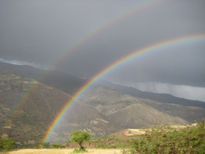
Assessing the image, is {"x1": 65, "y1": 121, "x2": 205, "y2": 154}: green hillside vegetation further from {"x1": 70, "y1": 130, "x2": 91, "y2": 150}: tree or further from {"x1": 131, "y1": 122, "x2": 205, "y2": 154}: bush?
{"x1": 70, "y1": 130, "x2": 91, "y2": 150}: tree

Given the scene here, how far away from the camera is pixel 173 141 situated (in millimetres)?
8391

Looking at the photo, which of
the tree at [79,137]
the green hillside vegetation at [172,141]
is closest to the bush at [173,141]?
the green hillside vegetation at [172,141]

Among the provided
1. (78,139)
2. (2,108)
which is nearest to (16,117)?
(2,108)

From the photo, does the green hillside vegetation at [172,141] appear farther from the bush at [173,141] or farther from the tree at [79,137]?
the tree at [79,137]

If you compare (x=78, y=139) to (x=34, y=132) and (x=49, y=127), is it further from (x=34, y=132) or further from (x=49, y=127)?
(x=49, y=127)

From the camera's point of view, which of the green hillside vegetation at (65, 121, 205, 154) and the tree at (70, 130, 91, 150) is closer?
the green hillside vegetation at (65, 121, 205, 154)

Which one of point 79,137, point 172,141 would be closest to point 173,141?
point 172,141

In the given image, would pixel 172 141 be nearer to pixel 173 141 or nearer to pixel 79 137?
pixel 173 141

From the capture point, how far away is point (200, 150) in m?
8.23

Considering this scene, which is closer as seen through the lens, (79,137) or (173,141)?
(173,141)

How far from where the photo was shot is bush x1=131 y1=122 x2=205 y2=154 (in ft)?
27.0

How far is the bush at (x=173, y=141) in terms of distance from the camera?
27.0 feet

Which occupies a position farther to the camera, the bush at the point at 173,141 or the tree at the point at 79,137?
the tree at the point at 79,137

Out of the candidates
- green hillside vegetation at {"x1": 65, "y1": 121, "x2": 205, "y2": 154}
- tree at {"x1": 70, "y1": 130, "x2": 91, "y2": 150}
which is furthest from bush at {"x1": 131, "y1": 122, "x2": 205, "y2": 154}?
tree at {"x1": 70, "y1": 130, "x2": 91, "y2": 150}
